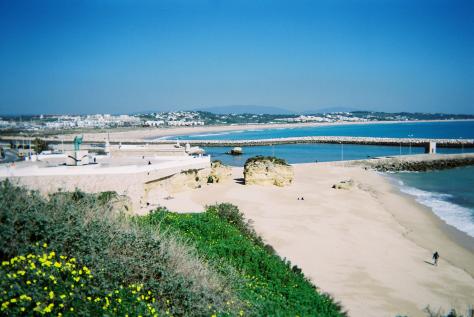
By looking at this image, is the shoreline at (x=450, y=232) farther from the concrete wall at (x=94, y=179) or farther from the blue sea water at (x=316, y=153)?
the blue sea water at (x=316, y=153)

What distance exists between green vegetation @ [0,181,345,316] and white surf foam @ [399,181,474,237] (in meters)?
14.1

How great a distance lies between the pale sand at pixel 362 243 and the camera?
1066 cm

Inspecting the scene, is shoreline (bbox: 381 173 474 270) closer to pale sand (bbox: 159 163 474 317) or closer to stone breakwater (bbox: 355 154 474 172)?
pale sand (bbox: 159 163 474 317)

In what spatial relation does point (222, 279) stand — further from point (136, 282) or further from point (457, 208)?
point (457, 208)

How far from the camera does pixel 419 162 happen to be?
1772 inches

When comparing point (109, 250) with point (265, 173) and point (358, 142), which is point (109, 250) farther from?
point (358, 142)

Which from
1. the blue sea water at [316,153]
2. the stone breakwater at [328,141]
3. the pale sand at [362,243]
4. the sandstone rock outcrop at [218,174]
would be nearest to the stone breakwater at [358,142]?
the stone breakwater at [328,141]

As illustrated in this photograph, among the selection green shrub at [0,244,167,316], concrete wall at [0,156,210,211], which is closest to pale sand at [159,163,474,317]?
concrete wall at [0,156,210,211]

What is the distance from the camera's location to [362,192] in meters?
26.6

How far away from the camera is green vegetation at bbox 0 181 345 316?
482 cm

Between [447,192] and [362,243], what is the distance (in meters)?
16.4

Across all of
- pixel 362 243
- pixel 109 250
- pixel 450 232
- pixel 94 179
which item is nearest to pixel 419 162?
pixel 450 232

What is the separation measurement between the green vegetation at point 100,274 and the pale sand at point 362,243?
3.74 meters

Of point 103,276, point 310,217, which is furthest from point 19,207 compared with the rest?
point 310,217
